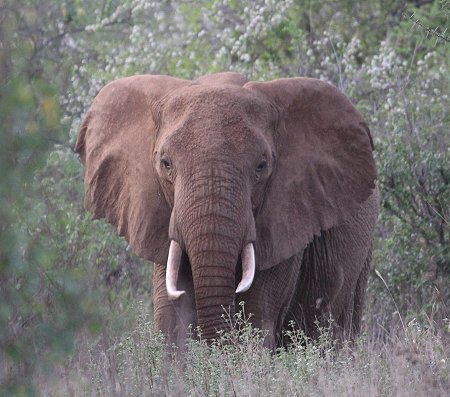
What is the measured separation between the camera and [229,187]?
7.83 metres

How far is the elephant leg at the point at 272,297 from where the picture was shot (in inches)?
324

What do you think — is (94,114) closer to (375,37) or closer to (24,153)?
(24,153)

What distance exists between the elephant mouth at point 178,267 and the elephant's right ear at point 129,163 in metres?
0.31

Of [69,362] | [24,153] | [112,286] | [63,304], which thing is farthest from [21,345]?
[112,286]

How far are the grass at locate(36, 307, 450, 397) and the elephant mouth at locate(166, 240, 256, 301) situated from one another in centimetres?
24

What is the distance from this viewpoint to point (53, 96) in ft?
15.0

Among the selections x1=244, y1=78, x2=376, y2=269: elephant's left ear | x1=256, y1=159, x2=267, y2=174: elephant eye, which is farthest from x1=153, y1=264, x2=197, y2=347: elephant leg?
x1=256, y1=159, x2=267, y2=174: elephant eye

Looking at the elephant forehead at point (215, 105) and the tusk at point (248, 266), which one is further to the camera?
the elephant forehead at point (215, 105)

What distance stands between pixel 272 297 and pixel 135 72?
5.90 metres

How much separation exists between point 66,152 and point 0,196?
310 inches

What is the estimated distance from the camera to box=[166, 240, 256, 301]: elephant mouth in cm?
771

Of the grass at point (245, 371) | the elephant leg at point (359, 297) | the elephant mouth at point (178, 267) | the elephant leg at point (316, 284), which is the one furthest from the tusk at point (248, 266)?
the elephant leg at point (359, 297)

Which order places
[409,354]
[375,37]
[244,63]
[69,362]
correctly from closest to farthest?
[409,354], [69,362], [244,63], [375,37]

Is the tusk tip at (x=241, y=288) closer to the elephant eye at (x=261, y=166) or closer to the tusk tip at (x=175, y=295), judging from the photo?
the tusk tip at (x=175, y=295)
